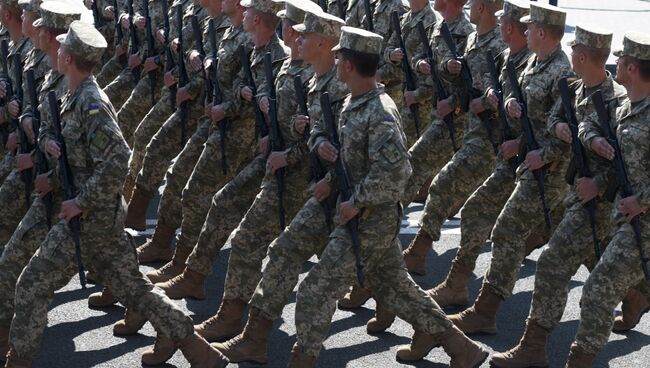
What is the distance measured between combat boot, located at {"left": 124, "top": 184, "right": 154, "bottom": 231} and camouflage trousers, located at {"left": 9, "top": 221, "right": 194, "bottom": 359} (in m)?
2.91

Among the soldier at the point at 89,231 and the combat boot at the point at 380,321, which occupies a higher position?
the soldier at the point at 89,231

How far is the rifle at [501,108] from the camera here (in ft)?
28.2

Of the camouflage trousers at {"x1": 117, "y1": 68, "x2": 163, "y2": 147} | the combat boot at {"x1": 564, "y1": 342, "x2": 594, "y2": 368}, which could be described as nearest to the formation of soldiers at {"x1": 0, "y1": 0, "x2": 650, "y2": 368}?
the combat boot at {"x1": 564, "y1": 342, "x2": 594, "y2": 368}

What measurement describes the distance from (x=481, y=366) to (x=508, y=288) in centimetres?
58

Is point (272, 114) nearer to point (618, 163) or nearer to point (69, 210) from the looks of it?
point (69, 210)

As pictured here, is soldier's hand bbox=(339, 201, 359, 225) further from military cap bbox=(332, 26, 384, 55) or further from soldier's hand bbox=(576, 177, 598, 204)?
soldier's hand bbox=(576, 177, 598, 204)

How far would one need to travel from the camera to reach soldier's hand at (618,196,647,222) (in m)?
7.19

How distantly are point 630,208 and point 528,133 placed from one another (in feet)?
4.14

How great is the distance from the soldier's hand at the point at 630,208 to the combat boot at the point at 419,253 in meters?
2.25

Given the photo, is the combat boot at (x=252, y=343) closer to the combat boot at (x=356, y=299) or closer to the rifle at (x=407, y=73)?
the combat boot at (x=356, y=299)

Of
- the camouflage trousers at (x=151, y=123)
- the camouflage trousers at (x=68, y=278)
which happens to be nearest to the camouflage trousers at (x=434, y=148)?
the camouflage trousers at (x=151, y=123)

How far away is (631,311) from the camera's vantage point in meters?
8.34

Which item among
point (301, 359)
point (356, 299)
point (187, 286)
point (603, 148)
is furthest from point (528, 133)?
point (187, 286)

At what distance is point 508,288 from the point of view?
8.20 m
